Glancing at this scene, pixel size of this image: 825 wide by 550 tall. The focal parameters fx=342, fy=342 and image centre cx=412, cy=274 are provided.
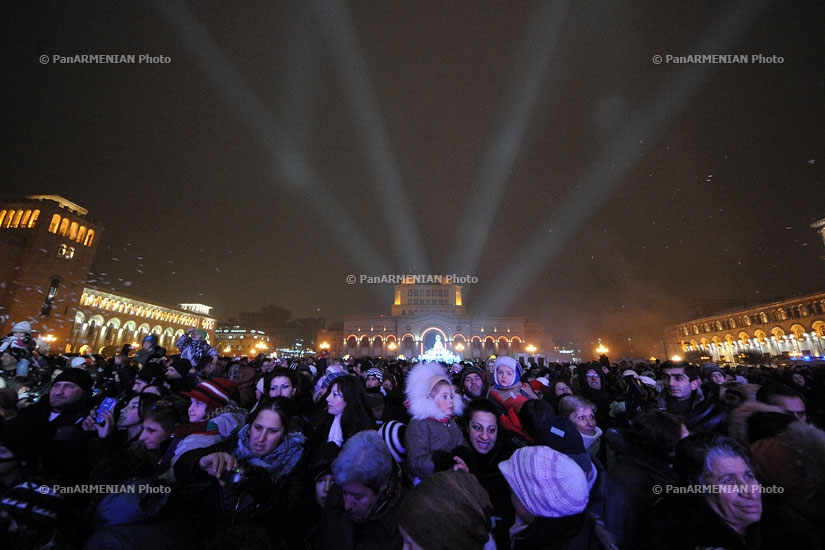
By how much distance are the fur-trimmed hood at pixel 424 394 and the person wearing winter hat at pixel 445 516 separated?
1.58 m

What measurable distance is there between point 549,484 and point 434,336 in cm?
7294

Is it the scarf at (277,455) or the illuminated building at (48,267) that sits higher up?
the illuminated building at (48,267)

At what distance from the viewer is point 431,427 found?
9.99ft

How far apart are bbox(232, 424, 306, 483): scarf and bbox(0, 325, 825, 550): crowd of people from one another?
0.01 m

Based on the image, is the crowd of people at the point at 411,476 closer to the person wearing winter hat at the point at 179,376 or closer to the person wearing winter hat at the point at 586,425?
the person wearing winter hat at the point at 586,425

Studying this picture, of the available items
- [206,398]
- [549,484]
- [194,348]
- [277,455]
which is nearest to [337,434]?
[277,455]

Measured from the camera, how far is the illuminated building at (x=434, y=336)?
241 feet

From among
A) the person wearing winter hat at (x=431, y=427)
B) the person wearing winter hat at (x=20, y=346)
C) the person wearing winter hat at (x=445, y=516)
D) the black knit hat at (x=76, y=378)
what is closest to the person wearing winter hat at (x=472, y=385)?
the person wearing winter hat at (x=431, y=427)

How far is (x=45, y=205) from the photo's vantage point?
44.2 m

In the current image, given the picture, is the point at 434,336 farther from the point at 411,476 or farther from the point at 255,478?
the point at 255,478

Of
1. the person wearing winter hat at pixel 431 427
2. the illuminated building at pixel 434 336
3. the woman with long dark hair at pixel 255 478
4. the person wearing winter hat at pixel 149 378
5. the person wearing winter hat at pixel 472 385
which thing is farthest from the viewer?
the illuminated building at pixel 434 336

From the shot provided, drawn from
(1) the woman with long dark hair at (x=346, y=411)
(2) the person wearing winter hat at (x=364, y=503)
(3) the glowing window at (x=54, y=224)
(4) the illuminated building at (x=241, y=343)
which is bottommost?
(2) the person wearing winter hat at (x=364, y=503)

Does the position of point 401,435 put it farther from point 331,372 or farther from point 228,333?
point 228,333

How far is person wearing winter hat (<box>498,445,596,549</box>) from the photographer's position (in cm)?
188
